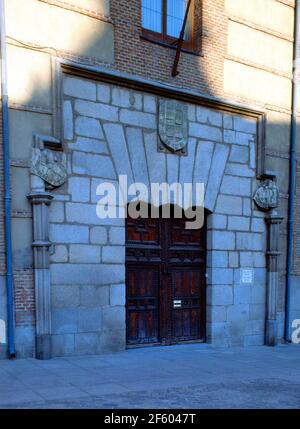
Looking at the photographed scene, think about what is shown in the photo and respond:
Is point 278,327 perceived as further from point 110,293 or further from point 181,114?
point 181,114

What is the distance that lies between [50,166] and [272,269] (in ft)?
18.0

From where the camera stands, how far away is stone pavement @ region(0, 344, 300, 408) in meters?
5.15

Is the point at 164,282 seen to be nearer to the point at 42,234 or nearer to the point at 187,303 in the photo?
the point at 187,303

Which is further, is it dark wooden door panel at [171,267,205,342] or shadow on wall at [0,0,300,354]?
dark wooden door panel at [171,267,205,342]

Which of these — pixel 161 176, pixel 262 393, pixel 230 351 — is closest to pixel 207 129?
pixel 161 176

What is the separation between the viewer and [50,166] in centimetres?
733

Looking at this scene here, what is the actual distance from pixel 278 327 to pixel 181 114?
5296 millimetres

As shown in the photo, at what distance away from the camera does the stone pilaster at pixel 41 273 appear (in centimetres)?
705

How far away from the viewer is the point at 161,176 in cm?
859

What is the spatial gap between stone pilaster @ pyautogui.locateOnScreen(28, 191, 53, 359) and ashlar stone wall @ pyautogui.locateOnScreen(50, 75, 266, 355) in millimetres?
201

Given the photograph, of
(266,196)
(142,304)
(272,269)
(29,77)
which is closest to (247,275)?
(272,269)

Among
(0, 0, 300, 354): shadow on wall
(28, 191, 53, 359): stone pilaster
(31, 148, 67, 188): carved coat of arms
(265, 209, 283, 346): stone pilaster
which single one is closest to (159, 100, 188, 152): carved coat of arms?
(0, 0, 300, 354): shadow on wall

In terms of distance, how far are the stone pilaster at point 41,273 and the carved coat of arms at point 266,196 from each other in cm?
486

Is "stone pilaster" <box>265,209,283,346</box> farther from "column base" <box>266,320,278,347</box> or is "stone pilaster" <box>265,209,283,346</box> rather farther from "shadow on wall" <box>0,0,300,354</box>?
"shadow on wall" <box>0,0,300,354</box>
